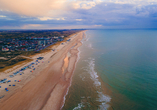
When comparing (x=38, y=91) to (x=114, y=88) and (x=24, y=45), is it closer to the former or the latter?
(x=114, y=88)

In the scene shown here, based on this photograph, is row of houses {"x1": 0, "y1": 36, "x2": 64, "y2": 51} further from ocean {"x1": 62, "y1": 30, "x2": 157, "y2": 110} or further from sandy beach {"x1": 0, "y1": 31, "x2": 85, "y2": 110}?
ocean {"x1": 62, "y1": 30, "x2": 157, "y2": 110}

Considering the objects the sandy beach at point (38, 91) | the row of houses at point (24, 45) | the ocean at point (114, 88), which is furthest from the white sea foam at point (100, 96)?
the row of houses at point (24, 45)

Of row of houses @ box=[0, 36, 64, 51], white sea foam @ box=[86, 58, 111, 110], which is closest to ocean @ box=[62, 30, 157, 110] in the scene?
white sea foam @ box=[86, 58, 111, 110]

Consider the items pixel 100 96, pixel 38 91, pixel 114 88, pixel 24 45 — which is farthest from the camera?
Result: pixel 24 45

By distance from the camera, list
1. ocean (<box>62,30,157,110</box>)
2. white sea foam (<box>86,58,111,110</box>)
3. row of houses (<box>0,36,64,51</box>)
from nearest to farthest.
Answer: white sea foam (<box>86,58,111,110</box>) → ocean (<box>62,30,157,110</box>) → row of houses (<box>0,36,64,51</box>)

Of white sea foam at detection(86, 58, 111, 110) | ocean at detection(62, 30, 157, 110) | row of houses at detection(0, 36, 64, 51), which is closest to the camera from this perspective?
white sea foam at detection(86, 58, 111, 110)

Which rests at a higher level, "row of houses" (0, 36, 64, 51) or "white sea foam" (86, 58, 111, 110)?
"row of houses" (0, 36, 64, 51)

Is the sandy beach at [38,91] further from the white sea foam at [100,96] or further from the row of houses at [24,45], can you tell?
the row of houses at [24,45]

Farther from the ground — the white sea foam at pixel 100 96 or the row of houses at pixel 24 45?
the row of houses at pixel 24 45

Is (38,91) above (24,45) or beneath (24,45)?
beneath

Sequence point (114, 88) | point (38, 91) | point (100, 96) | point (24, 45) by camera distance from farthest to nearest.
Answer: point (24, 45), point (114, 88), point (38, 91), point (100, 96)

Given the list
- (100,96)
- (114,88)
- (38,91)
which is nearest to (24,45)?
(38,91)

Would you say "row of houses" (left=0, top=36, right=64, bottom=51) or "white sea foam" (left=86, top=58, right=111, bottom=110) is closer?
"white sea foam" (left=86, top=58, right=111, bottom=110)
